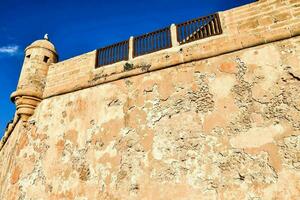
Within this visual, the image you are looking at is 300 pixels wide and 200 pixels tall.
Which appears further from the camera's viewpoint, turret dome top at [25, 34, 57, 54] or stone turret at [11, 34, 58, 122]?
turret dome top at [25, 34, 57, 54]

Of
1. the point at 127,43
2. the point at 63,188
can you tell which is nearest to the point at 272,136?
the point at 127,43

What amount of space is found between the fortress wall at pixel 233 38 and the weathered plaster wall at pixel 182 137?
152 millimetres

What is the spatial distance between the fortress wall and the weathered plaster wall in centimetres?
15

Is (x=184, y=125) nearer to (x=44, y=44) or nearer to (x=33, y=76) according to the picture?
(x=33, y=76)

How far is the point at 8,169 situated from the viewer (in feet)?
19.2

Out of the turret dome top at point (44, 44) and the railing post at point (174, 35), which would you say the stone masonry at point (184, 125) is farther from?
the turret dome top at point (44, 44)

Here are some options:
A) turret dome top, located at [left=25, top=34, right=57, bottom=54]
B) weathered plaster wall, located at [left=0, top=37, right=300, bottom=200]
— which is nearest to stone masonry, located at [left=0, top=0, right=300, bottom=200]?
weathered plaster wall, located at [left=0, top=37, right=300, bottom=200]

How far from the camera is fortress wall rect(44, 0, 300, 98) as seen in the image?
167 inches

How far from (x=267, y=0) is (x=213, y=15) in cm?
102

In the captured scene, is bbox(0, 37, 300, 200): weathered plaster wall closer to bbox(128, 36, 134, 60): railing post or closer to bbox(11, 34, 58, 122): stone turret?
bbox(128, 36, 134, 60): railing post

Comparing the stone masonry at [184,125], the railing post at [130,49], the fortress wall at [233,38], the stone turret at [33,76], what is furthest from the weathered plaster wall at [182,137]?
the stone turret at [33,76]

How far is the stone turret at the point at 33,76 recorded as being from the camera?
5883 millimetres

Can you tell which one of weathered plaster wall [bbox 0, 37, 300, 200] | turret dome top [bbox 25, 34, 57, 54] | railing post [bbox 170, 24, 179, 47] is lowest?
weathered plaster wall [bbox 0, 37, 300, 200]

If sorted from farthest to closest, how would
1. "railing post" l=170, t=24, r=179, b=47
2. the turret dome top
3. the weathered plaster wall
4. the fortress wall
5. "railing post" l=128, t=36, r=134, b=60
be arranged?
the turret dome top
"railing post" l=128, t=36, r=134, b=60
"railing post" l=170, t=24, r=179, b=47
the fortress wall
the weathered plaster wall
